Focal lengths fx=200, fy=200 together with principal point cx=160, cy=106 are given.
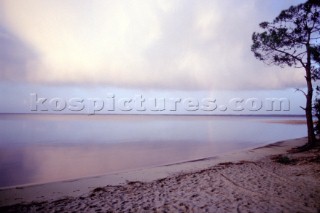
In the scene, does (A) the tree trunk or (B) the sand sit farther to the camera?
(A) the tree trunk

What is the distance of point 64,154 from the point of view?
55.1 feet

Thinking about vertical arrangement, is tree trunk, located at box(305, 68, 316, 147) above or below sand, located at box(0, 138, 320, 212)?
above

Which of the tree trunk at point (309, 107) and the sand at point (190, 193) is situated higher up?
the tree trunk at point (309, 107)

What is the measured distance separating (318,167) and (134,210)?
874cm

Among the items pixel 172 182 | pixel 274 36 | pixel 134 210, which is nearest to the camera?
pixel 134 210

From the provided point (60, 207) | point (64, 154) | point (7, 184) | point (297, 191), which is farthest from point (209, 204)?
point (64, 154)

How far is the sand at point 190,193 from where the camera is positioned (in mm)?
5682

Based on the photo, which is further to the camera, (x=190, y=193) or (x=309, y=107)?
(x=309, y=107)

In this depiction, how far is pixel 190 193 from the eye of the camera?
6727mm

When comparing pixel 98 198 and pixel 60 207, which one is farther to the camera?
pixel 98 198

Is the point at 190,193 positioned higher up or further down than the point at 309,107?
further down

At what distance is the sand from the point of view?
5.68m

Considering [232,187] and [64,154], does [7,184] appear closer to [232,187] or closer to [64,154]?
[64,154]

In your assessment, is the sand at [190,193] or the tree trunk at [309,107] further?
the tree trunk at [309,107]
